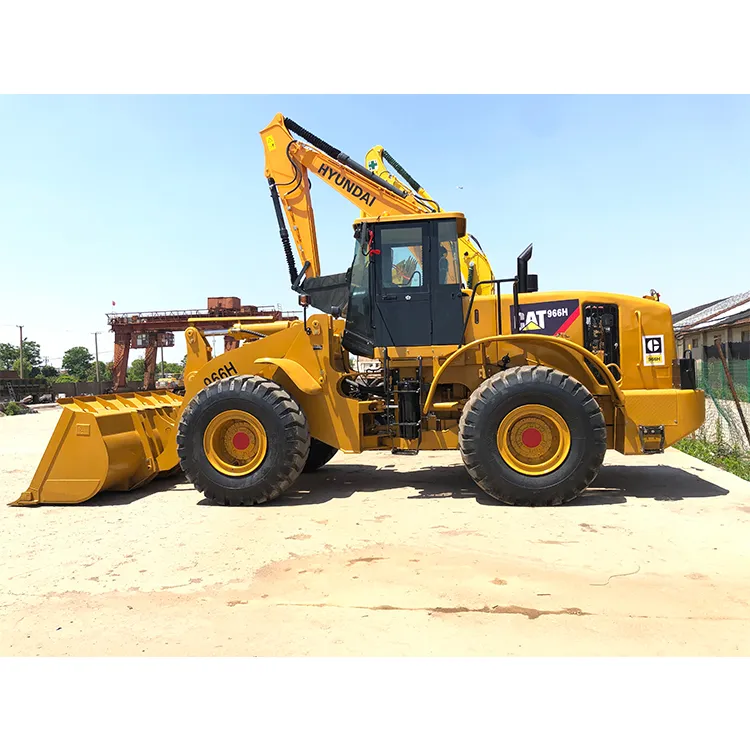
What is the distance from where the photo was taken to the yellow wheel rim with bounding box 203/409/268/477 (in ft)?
21.7

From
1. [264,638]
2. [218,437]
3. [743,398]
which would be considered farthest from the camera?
[743,398]

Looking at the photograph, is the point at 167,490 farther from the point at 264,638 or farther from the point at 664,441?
the point at 664,441

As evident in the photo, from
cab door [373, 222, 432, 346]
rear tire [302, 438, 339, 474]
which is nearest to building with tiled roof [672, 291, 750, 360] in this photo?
rear tire [302, 438, 339, 474]

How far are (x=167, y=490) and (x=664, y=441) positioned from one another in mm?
5616

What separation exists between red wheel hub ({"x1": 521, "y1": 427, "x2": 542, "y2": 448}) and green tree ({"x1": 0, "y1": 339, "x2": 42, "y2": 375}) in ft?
287

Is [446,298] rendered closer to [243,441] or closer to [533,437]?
[533,437]

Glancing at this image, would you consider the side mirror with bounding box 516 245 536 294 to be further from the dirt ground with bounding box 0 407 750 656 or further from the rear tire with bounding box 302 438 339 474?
the rear tire with bounding box 302 438 339 474

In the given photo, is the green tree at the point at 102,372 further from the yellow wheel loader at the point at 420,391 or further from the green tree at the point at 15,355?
the yellow wheel loader at the point at 420,391

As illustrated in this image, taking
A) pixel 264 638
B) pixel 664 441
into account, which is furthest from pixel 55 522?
pixel 664 441

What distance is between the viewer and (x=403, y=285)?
6941mm

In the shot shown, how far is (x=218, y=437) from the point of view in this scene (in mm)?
6711

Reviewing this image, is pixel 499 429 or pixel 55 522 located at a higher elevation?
pixel 499 429

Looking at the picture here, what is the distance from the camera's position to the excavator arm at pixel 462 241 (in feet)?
24.2

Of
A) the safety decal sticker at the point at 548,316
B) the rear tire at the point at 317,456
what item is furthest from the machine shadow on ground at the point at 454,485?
the safety decal sticker at the point at 548,316
